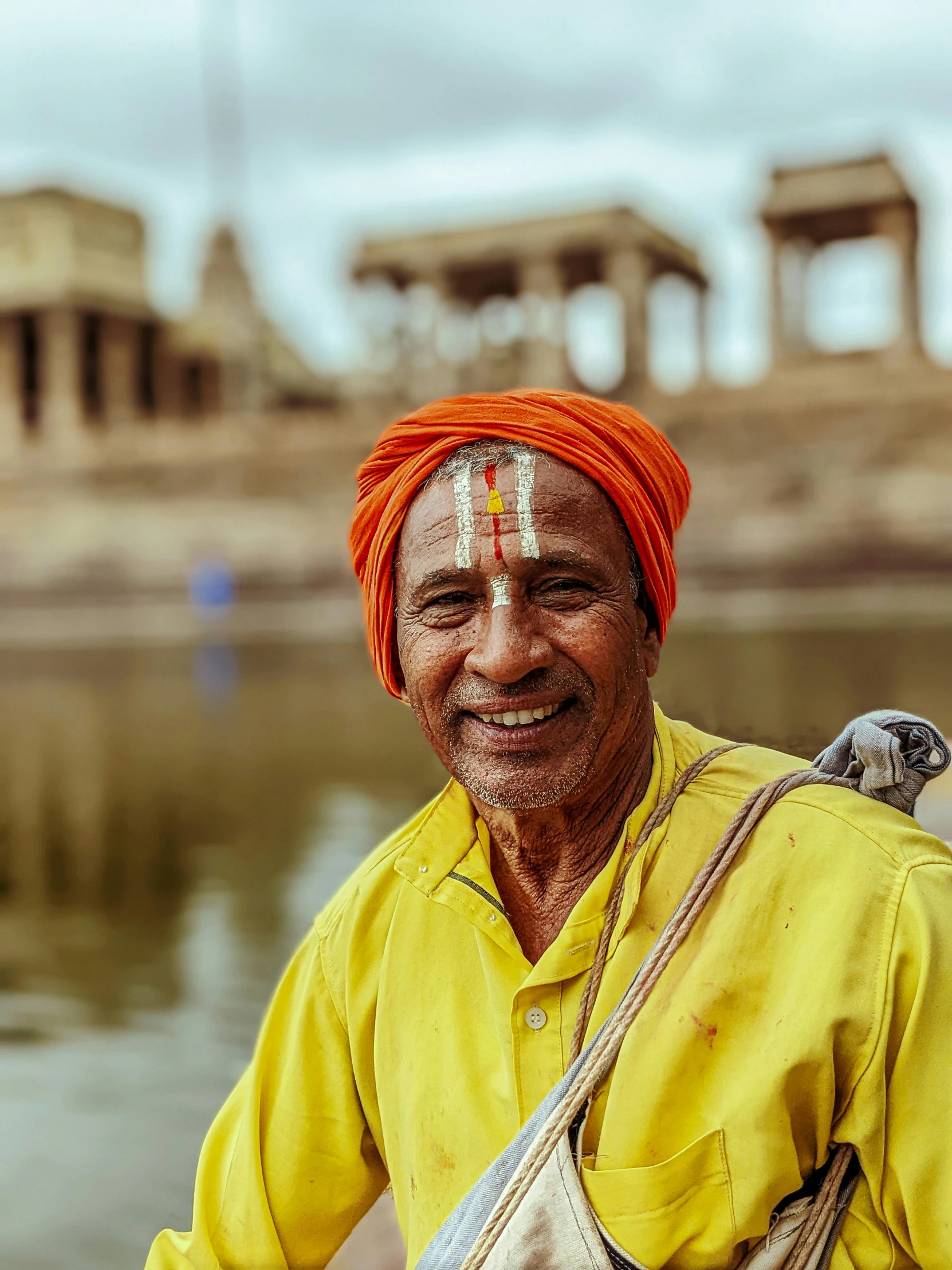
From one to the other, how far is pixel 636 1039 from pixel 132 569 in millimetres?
A: 24544

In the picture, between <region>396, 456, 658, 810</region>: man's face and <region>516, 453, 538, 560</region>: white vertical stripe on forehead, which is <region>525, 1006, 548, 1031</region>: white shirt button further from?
<region>516, 453, 538, 560</region>: white vertical stripe on forehead

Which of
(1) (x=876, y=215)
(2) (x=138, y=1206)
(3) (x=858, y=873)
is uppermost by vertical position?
(1) (x=876, y=215)

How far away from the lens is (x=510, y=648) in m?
1.43

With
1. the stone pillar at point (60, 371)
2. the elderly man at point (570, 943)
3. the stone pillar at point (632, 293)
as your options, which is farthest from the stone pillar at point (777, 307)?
the elderly man at point (570, 943)

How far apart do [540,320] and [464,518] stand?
2685 centimetres

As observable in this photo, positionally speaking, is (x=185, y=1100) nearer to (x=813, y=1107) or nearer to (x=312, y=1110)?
(x=312, y=1110)

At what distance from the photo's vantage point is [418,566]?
1535 millimetres

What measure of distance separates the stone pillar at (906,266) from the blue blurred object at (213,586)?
12.0 metres

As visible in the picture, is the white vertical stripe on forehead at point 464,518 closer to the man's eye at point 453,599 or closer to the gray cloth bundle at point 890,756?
the man's eye at point 453,599

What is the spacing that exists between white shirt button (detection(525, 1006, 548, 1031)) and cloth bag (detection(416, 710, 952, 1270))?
46 millimetres

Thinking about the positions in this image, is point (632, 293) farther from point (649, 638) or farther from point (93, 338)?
point (649, 638)

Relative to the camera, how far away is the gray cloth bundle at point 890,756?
1.39 meters

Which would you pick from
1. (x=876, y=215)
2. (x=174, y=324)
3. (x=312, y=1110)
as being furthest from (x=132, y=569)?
(x=312, y=1110)

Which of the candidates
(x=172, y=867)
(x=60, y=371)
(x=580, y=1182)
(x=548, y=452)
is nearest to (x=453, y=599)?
(x=548, y=452)
